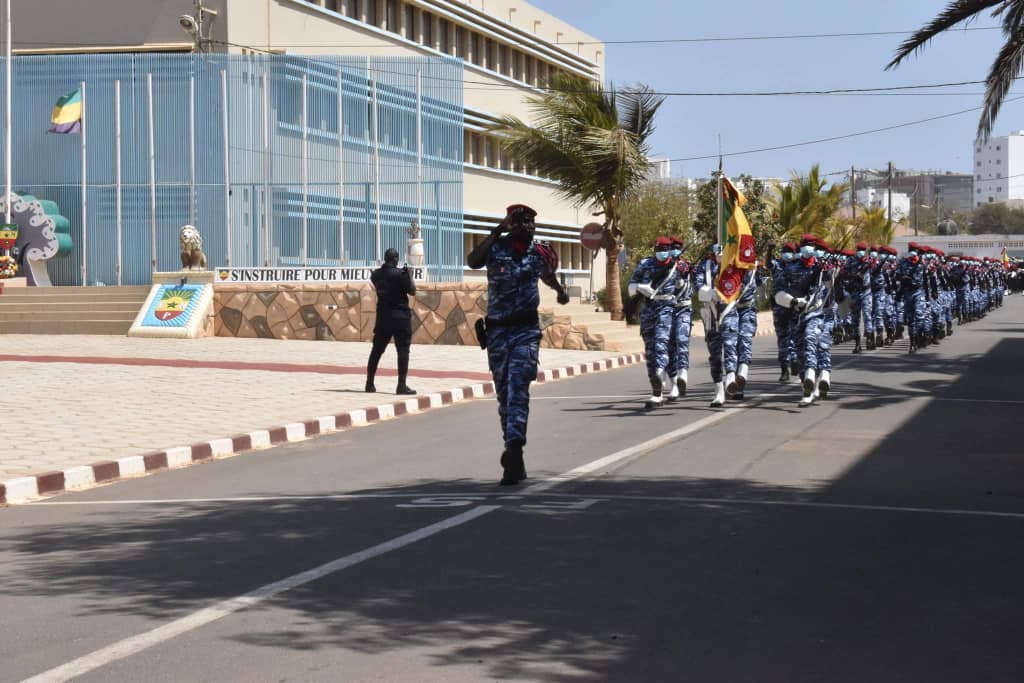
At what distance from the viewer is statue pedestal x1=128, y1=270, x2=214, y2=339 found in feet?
95.8

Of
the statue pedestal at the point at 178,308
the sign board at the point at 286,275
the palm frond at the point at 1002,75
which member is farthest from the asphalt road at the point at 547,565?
the sign board at the point at 286,275

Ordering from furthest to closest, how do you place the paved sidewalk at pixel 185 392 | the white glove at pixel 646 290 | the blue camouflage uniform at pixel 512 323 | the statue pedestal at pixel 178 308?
the statue pedestal at pixel 178 308
the white glove at pixel 646 290
the paved sidewalk at pixel 185 392
the blue camouflage uniform at pixel 512 323

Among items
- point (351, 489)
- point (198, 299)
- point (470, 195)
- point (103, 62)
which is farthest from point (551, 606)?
point (470, 195)

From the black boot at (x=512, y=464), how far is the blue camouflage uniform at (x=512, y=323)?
3.8 inches

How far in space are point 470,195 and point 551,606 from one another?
49125mm

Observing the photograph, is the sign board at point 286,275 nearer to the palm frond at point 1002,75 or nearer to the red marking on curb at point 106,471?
the palm frond at point 1002,75

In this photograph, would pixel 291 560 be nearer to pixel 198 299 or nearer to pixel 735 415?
pixel 735 415

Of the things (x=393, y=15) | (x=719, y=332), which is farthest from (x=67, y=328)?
(x=393, y=15)

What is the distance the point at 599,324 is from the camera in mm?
31250

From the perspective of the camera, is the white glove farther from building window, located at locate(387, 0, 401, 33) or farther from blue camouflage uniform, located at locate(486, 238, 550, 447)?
building window, located at locate(387, 0, 401, 33)

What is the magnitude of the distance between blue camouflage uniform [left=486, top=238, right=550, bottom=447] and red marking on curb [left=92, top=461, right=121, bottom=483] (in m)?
3.66

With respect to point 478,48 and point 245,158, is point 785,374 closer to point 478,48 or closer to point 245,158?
point 245,158

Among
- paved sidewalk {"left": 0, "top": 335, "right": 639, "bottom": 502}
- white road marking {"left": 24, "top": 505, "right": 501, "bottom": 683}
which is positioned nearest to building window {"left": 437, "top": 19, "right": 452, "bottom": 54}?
paved sidewalk {"left": 0, "top": 335, "right": 639, "bottom": 502}

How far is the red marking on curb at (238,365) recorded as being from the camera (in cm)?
2242
